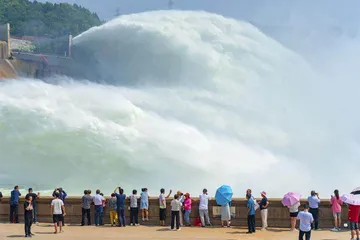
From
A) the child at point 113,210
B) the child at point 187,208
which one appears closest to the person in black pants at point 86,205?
the child at point 113,210

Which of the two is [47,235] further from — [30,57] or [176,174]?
[30,57]

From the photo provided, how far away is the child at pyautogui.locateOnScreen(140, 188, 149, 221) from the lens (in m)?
13.8

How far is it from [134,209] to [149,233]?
4.16ft

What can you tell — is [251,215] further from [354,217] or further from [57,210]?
[57,210]

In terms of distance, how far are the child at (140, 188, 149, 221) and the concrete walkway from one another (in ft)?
1.48

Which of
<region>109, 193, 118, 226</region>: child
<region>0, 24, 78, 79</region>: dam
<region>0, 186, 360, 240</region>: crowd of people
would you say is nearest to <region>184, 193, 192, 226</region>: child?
<region>0, 186, 360, 240</region>: crowd of people

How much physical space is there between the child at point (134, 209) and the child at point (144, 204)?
172mm

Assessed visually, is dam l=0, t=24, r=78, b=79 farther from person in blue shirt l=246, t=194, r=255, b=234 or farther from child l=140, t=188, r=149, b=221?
person in blue shirt l=246, t=194, r=255, b=234

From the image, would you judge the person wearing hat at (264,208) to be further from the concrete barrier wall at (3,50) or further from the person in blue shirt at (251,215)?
the concrete barrier wall at (3,50)

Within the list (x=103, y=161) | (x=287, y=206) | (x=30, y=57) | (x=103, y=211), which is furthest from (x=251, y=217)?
(x=30, y=57)

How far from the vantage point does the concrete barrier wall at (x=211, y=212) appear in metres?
13.5

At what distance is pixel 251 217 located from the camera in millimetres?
12844

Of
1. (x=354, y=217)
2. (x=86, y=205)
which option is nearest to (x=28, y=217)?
(x=86, y=205)

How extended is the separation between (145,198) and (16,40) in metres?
84.8
